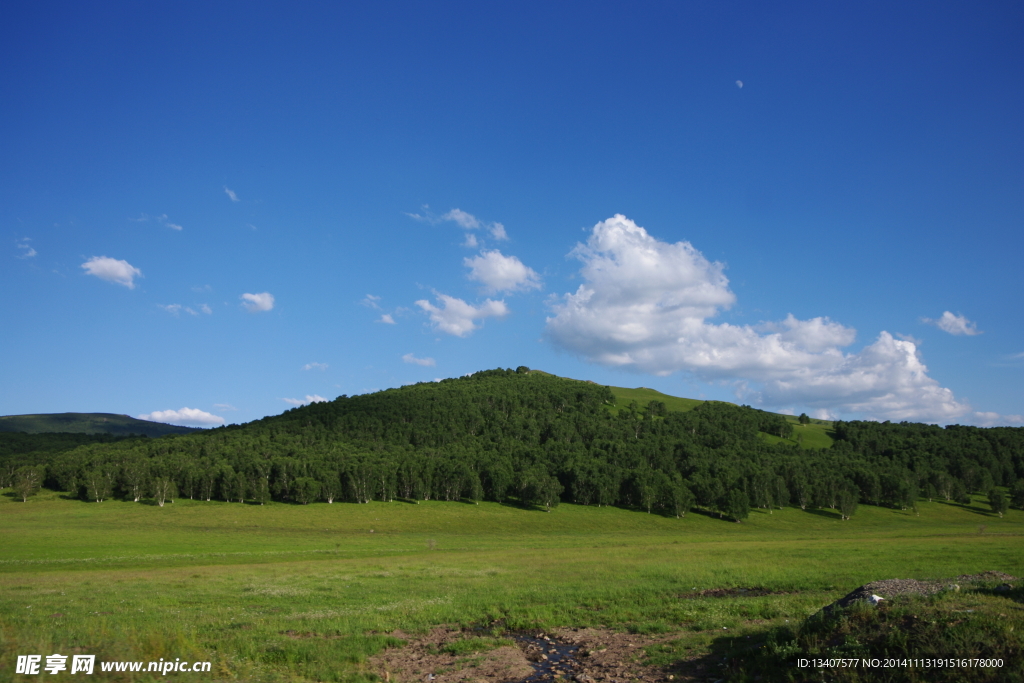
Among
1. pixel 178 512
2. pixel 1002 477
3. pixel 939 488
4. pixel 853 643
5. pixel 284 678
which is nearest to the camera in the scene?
pixel 853 643

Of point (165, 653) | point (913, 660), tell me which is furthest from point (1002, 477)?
point (165, 653)

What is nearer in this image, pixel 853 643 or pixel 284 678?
pixel 853 643

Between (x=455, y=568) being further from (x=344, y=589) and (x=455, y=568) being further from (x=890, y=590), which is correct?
(x=890, y=590)

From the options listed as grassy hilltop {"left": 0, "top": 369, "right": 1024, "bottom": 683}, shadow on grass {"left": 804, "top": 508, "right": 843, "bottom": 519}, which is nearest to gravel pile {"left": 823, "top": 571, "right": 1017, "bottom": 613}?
grassy hilltop {"left": 0, "top": 369, "right": 1024, "bottom": 683}

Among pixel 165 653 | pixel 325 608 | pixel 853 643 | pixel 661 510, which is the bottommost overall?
pixel 661 510

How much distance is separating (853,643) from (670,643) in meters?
6.55

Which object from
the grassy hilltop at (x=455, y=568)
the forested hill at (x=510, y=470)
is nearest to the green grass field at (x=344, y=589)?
the grassy hilltop at (x=455, y=568)

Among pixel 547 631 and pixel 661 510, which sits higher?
pixel 547 631

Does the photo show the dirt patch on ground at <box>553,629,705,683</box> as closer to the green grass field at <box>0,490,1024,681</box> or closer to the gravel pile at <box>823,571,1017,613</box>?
the green grass field at <box>0,490,1024,681</box>

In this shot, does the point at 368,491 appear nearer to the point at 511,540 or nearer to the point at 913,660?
the point at 511,540

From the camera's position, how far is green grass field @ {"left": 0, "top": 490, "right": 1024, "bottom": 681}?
1650 cm

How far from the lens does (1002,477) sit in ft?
579

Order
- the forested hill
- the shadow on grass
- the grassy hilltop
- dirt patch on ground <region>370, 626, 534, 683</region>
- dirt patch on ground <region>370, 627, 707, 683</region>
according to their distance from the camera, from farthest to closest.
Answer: the shadow on grass < the forested hill < dirt patch on ground <region>370, 626, 534, 683</region> < dirt patch on ground <region>370, 627, 707, 683</region> < the grassy hilltop

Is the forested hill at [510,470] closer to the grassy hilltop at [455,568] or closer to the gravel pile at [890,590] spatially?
the grassy hilltop at [455,568]
